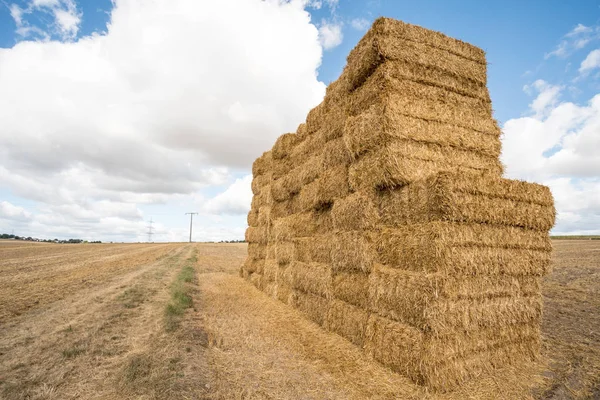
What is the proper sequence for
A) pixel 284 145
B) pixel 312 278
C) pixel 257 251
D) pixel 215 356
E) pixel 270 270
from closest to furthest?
pixel 215 356
pixel 312 278
pixel 270 270
pixel 284 145
pixel 257 251

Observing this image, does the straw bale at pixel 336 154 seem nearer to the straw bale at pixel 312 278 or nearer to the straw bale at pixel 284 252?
the straw bale at pixel 312 278

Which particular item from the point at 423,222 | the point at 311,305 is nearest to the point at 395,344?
the point at 423,222

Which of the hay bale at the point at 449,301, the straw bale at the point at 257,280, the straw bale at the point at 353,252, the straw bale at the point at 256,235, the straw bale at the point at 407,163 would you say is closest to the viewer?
the hay bale at the point at 449,301

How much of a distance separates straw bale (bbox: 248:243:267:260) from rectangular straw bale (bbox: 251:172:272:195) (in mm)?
2485

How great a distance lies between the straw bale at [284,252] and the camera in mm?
10520

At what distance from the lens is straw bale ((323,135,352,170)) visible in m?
7.75

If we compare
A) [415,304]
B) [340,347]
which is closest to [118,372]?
[340,347]

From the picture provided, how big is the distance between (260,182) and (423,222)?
423 inches

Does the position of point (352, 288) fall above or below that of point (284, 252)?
below

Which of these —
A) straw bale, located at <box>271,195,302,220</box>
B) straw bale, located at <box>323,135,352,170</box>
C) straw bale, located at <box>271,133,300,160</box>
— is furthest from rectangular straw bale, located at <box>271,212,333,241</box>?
straw bale, located at <box>271,133,300,160</box>

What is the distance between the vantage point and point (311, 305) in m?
8.56

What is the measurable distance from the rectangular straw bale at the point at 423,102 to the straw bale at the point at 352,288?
3248mm

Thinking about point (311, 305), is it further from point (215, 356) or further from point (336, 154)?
point (336, 154)

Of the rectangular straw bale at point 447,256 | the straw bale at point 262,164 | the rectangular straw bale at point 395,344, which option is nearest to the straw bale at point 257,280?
the straw bale at point 262,164
